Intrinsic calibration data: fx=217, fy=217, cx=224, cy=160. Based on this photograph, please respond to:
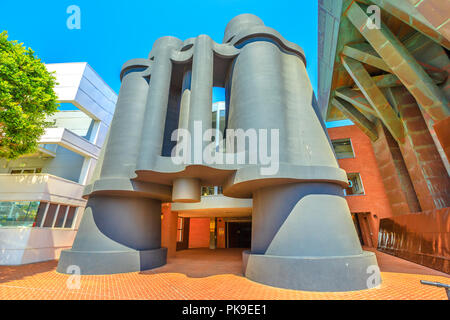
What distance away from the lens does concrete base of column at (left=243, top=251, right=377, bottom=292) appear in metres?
7.85

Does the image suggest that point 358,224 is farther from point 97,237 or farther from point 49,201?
point 49,201

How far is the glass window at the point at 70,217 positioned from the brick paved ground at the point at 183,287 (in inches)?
273

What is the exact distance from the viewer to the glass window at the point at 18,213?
584 inches

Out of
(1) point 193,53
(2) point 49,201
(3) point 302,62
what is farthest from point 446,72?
(2) point 49,201

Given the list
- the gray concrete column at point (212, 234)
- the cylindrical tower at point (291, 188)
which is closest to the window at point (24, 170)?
the gray concrete column at point (212, 234)

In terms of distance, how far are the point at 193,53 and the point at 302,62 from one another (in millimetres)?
6726

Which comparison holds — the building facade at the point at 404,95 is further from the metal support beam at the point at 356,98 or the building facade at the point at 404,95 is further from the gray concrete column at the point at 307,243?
the gray concrete column at the point at 307,243

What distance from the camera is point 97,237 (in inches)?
452

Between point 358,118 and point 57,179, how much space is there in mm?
27306

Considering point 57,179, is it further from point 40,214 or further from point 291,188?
point 291,188

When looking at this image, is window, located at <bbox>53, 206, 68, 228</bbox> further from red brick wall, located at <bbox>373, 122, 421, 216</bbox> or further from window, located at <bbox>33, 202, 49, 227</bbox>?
red brick wall, located at <bbox>373, 122, 421, 216</bbox>

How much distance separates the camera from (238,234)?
27.2 meters

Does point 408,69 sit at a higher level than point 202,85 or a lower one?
higher

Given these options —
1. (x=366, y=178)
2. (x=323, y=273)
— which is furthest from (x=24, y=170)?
(x=366, y=178)
